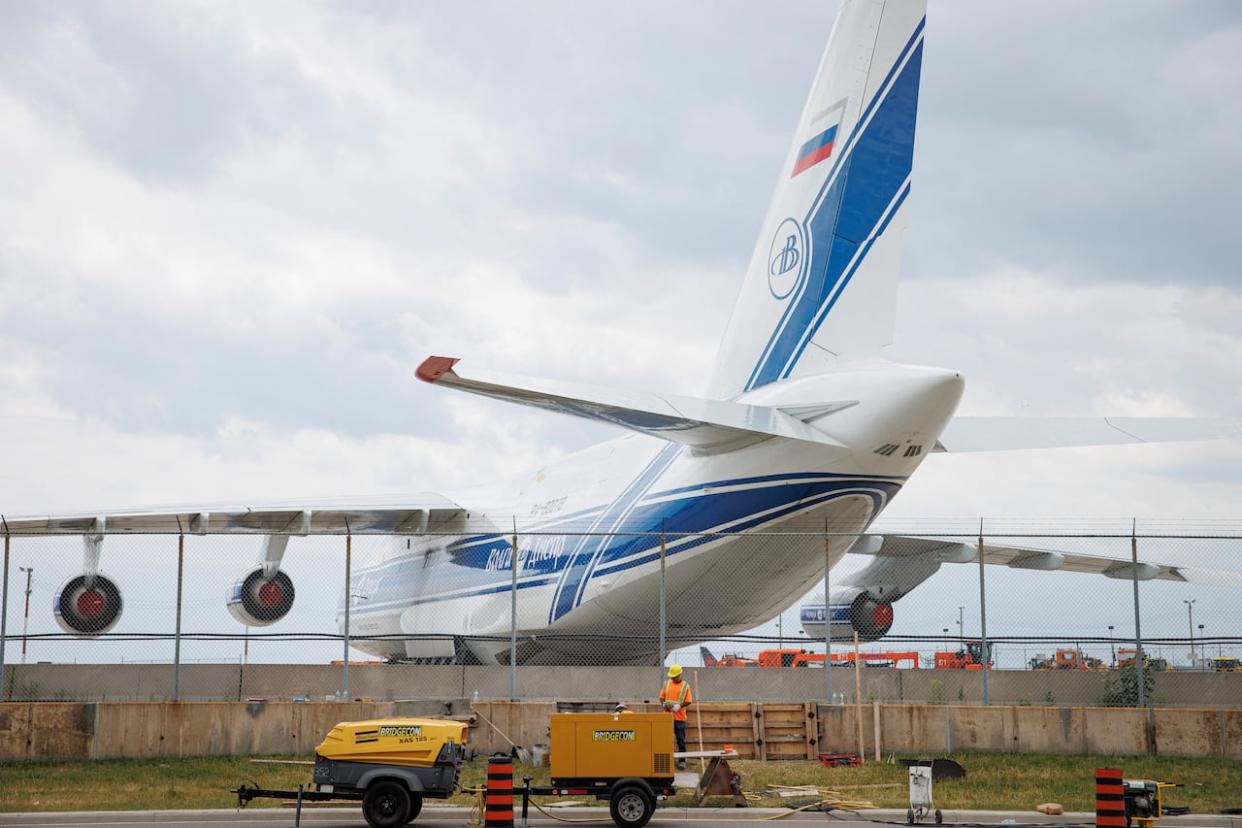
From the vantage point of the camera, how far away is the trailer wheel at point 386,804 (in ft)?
39.2

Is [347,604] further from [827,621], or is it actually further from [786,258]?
[786,258]

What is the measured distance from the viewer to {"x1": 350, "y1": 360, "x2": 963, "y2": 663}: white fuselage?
16547mm

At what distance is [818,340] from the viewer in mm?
18094

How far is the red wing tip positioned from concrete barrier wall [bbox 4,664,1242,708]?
6940 mm

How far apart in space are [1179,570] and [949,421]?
9.50m

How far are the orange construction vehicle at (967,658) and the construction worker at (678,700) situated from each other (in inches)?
161

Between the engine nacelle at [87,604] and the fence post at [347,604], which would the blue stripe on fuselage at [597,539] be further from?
the engine nacelle at [87,604]

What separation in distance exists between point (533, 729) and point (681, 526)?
3.70 meters

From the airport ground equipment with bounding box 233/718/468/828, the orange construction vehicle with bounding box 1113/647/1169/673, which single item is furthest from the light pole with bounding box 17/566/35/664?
the orange construction vehicle with bounding box 1113/647/1169/673

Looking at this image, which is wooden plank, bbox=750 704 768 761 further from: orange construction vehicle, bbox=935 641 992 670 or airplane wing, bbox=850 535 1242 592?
airplane wing, bbox=850 535 1242 592

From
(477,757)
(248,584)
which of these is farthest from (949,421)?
(248,584)

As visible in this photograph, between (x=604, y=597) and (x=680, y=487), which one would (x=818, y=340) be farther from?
(x=604, y=597)

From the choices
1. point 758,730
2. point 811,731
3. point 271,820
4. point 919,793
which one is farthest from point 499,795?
point 811,731

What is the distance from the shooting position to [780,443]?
1742 centimetres
